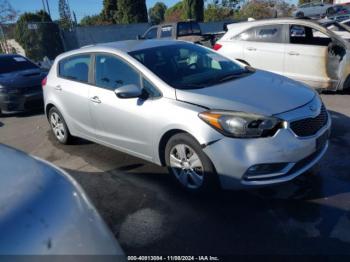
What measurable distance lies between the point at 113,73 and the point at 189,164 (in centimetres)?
161

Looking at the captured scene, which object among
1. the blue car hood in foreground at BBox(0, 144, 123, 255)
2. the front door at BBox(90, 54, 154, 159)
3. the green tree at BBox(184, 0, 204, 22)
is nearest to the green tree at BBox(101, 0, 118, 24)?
the green tree at BBox(184, 0, 204, 22)

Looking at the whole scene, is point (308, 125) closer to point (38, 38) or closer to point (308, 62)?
point (308, 62)

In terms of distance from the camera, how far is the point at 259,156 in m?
3.21

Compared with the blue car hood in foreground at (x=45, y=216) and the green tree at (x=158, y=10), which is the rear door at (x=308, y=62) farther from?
the green tree at (x=158, y=10)

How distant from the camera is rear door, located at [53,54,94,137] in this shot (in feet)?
15.9

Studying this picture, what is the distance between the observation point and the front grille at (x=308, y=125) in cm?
333

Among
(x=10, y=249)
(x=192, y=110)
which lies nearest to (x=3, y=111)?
(x=192, y=110)

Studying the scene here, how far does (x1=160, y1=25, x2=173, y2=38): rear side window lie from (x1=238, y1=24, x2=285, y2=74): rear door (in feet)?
20.3

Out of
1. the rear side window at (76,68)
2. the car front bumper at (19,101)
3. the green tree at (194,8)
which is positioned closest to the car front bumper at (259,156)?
the rear side window at (76,68)

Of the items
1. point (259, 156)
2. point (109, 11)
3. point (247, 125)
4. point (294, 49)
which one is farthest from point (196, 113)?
point (109, 11)

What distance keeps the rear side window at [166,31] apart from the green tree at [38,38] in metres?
9.53

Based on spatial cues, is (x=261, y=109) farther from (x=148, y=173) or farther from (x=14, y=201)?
(x=14, y=201)

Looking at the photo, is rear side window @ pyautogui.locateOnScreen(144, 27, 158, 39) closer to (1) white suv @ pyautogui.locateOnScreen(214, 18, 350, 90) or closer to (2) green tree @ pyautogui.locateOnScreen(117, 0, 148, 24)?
(1) white suv @ pyautogui.locateOnScreen(214, 18, 350, 90)

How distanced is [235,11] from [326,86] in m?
33.6
